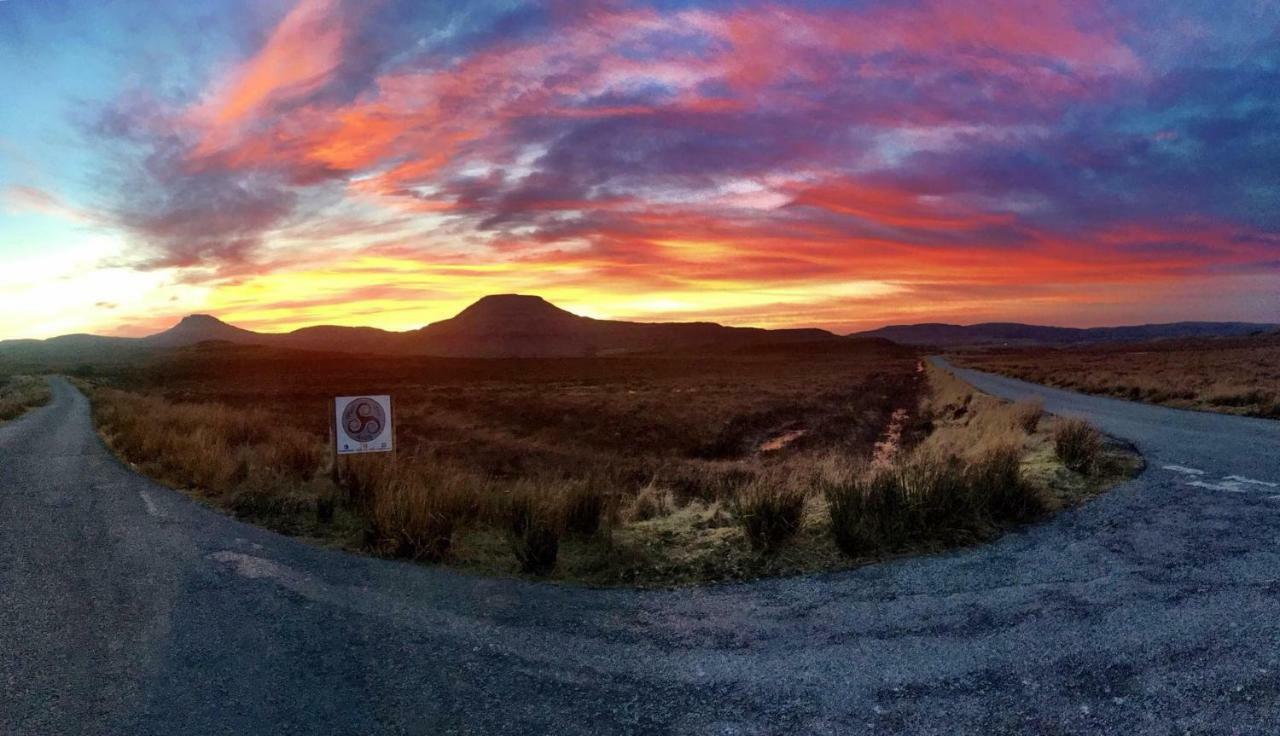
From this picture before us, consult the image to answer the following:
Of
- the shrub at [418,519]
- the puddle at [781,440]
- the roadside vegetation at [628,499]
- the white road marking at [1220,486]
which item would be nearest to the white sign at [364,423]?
the roadside vegetation at [628,499]

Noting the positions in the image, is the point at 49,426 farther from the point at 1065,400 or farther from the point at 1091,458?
the point at 1065,400

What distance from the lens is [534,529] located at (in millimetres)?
7625

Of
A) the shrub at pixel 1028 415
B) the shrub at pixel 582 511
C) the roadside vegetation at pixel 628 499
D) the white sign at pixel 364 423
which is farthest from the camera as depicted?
the shrub at pixel 1028 415

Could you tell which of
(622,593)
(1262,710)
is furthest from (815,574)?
(1262,710)

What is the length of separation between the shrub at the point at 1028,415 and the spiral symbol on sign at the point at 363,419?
43.1 feet

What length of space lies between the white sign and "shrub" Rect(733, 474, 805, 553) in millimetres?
5427

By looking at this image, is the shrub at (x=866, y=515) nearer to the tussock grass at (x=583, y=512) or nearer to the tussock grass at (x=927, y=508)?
the tussock grass at (x=927, y=508)

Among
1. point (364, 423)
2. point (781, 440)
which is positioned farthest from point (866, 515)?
point (781, 440)

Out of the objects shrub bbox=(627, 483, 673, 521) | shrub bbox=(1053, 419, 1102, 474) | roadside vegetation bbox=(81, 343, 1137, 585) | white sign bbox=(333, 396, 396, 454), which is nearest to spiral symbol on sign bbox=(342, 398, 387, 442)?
white sign bbox=(333, 396, 396, 454)

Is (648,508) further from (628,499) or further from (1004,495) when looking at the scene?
(1004,495)

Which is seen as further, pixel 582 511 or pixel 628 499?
pixel 628 499

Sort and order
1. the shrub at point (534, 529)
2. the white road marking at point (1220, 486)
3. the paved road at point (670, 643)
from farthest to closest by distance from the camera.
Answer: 1. the white road marking at point (1220, 486)
2. the shrub at point (534, 529)
3. the paved road at point (670, 643)

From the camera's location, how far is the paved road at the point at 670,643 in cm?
428

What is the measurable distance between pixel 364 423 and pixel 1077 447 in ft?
34.3
